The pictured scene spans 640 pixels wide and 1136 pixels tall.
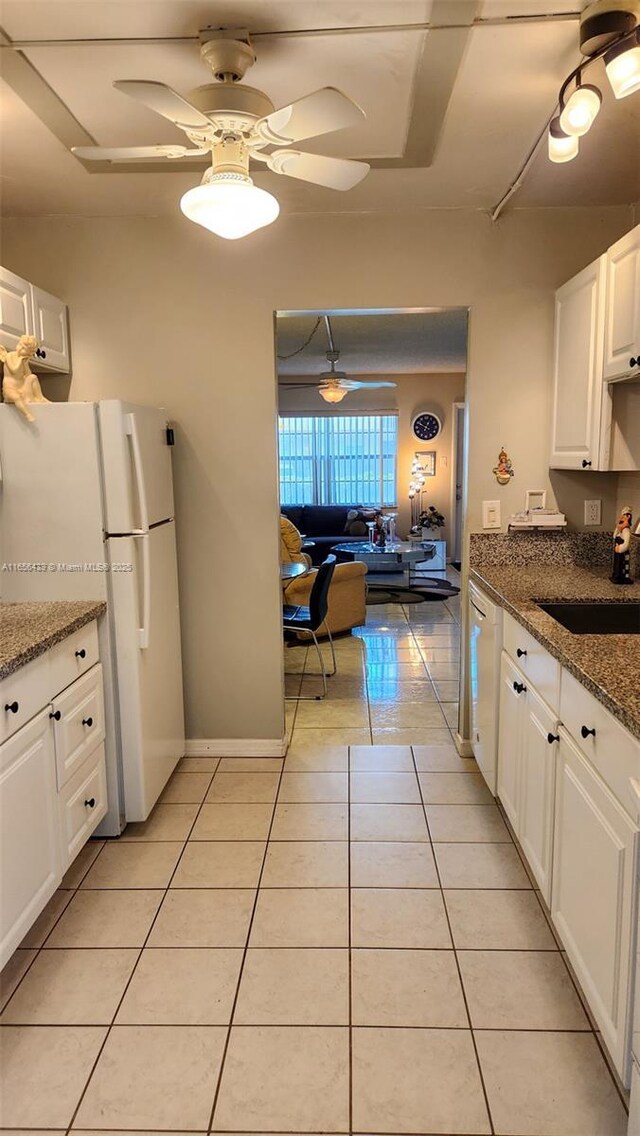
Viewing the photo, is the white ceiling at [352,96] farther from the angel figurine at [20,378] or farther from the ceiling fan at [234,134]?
the angel figurine at [20,378]

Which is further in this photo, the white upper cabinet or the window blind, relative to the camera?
the window blind

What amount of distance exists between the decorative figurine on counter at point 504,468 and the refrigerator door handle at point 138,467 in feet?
4.96

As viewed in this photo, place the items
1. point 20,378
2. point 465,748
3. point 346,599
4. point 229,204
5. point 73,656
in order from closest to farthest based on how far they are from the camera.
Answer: point 229,204 → point 73,656 → point 20,378 → point 465,748 → point 346,599

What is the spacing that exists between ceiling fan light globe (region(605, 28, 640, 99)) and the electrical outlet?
174cm

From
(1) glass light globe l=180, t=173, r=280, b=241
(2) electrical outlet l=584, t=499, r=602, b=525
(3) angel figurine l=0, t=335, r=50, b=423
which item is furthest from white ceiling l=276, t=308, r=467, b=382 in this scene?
(1) glass light globe l=180, t=173, r=280, b=241

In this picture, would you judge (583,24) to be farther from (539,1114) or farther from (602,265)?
(539,1114)

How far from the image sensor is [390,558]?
6.58 meters

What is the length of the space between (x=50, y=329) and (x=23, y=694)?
168cm

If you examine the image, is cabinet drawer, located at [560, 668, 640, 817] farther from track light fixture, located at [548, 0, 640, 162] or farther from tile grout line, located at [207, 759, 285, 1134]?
track light fixture, located at [548, 0, 640, 162]

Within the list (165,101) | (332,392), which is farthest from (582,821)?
(332,392)

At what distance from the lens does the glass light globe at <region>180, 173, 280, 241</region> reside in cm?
166

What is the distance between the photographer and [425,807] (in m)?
2.72

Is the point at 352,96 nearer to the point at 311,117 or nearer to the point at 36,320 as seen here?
the point at 311,117

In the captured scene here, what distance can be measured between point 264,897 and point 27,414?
1790 mm
